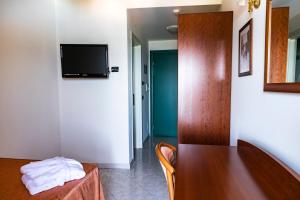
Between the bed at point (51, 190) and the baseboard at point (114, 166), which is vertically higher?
the bed at point (51, 190)

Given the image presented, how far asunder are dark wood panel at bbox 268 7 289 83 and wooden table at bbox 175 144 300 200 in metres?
0.43

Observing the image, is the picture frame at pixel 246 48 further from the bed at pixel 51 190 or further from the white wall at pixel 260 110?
the bed at pixel 51 190

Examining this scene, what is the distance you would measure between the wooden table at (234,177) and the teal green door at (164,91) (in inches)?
140

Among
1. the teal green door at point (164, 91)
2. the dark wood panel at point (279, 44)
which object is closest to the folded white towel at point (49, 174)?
the dark wood panel at point (279, 44)

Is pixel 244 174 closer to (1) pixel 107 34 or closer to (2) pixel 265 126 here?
(2) pixel 265 126

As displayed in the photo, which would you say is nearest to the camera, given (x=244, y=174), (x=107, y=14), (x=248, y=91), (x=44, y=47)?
(x=244, y=174)

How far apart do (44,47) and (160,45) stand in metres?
2.70

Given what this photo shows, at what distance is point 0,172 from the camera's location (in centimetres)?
133

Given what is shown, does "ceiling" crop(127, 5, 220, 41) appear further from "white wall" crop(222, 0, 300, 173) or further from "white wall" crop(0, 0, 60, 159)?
"white wall" crop(0, 0, 60, 159)

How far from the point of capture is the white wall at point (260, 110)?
101 centimetres

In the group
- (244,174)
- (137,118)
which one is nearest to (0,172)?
(244,174)

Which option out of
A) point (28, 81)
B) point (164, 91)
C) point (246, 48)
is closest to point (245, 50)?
point (246, 48)

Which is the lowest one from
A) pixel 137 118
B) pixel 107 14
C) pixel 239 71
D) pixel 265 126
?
pixel 137 118

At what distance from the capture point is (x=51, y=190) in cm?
111
